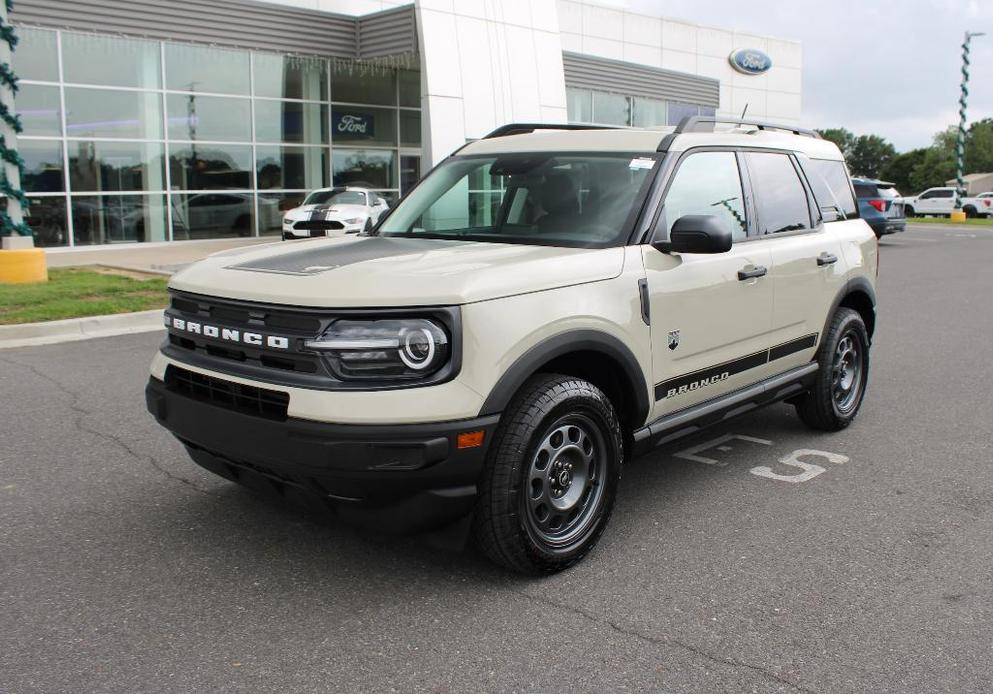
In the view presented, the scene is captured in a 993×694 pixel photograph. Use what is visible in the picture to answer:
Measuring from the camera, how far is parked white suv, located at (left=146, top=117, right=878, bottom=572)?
3246mm

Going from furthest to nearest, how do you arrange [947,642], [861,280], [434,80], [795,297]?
1. [434,80]
2. [861,280]
3. [795,297]
4. [947,642]

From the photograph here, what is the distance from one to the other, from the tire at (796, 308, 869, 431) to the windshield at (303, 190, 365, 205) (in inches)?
630

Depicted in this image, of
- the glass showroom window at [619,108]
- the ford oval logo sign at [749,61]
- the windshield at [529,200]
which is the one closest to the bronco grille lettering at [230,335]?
the windshield at [529,200]

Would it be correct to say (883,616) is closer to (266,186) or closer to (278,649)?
(278,649)

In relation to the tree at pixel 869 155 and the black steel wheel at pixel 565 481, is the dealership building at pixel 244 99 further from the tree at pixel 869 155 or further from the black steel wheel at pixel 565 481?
the tree at pixel 869 155

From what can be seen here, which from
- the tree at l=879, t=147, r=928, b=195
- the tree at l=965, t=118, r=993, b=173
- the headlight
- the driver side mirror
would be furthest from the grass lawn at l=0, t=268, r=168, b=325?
the tree at l=879, t=147, r=928, b=195

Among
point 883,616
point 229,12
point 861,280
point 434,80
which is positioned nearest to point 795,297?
point 861,280

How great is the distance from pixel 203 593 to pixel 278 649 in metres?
A: 0.58

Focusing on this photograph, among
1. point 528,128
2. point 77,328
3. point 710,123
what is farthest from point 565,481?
point 77,328

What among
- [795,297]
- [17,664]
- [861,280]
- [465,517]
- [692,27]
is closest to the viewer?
[17,664]

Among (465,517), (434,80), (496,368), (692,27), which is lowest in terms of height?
(465,517)

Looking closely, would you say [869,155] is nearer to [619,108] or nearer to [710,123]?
[619,108]

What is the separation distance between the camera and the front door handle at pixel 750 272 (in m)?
4.61

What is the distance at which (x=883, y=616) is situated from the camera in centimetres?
338
